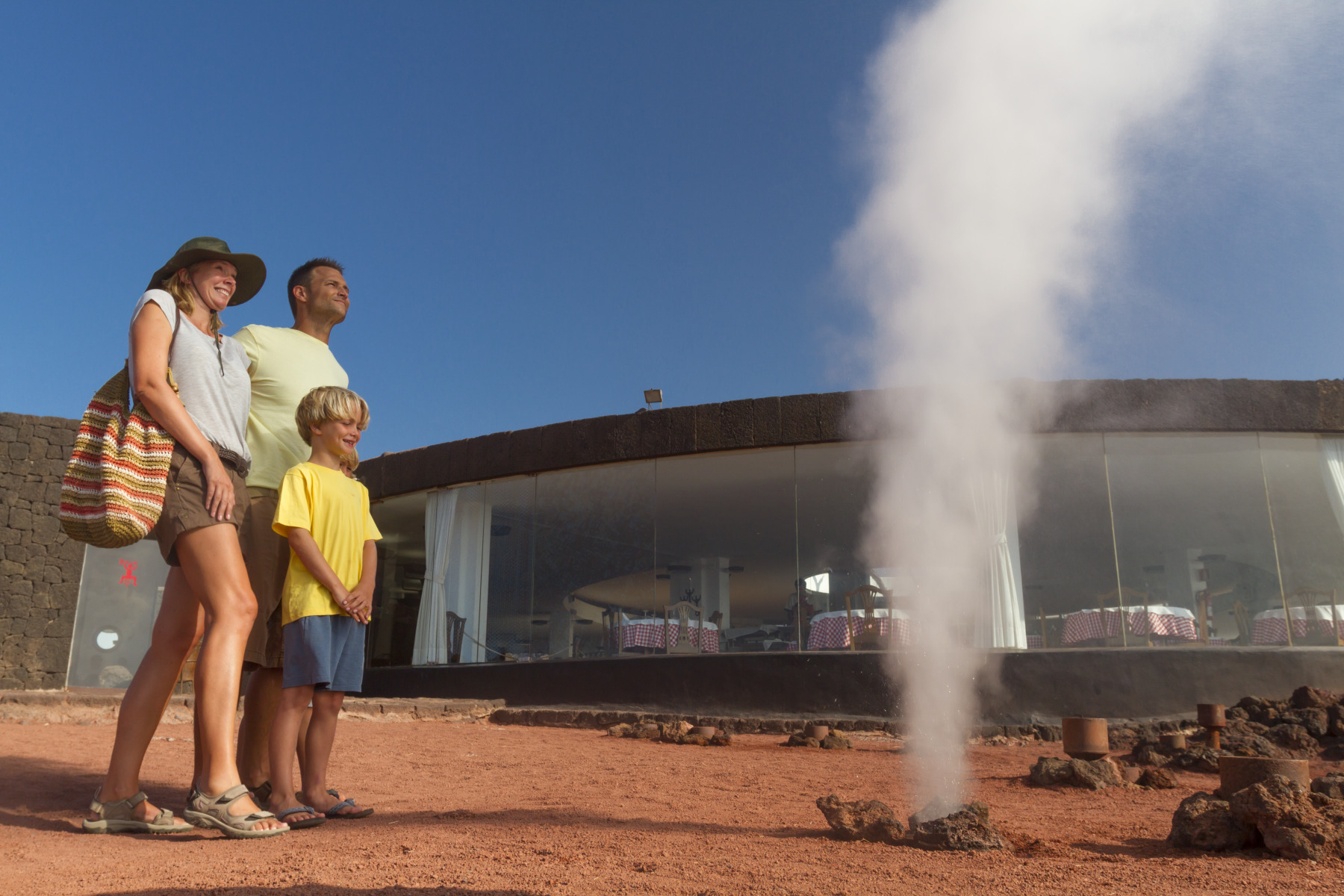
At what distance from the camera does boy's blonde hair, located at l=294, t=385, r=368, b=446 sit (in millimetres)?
2975

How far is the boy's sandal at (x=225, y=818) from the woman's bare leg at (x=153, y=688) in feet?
0.56

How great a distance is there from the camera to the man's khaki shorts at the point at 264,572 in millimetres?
2820

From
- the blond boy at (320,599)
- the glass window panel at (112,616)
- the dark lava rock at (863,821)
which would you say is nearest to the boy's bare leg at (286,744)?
the blond boy at (320,599)

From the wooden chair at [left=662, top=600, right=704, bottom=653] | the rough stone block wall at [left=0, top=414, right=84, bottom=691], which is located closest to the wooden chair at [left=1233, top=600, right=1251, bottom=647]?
the wooden chair at [left=662, top=600, right=704, bottom=653]

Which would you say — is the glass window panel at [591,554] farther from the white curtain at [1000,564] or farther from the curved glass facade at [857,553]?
the white curtain at [1000,564]

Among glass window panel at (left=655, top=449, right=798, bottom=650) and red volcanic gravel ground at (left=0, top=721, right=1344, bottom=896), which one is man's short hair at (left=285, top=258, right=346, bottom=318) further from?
glass window panel at (left=655, top=449, right=798, bottom=650)

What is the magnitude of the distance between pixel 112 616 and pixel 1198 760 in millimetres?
12881

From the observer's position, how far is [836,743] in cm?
640

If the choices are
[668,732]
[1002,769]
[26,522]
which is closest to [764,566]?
[668,732]

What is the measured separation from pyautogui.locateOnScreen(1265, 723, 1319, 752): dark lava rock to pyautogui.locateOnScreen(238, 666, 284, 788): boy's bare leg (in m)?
5.93

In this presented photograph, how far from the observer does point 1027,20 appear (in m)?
3.49

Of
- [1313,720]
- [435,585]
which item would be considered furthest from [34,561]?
[1313,720]

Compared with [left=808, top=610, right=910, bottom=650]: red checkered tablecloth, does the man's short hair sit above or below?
above

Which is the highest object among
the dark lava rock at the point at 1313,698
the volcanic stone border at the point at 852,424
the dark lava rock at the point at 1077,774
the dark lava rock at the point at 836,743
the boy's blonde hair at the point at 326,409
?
the volcanic stone border at the point at 852,424
